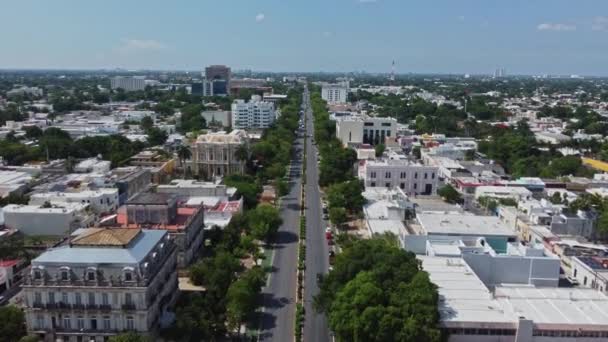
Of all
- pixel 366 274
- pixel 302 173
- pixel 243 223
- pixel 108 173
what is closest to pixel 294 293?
pixel 366 274

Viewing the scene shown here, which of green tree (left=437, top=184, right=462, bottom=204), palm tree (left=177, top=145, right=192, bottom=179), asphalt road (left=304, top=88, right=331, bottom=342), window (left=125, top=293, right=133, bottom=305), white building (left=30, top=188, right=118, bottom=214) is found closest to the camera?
window (left=125, top=293, right=133, bottom=305)

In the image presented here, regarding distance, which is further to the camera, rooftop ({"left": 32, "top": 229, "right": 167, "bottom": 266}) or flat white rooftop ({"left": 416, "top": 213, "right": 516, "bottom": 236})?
flat white rooftop ({"left": 416, "top": 213, "right": 516, "bottom": 236})

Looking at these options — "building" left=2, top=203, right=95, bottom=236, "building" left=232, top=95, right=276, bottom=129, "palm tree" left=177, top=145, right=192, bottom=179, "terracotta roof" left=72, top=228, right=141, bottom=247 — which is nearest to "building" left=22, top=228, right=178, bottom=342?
"terracotta roof" left=72, top=228, right=141, bottom=247

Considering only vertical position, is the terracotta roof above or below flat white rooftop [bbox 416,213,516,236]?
above

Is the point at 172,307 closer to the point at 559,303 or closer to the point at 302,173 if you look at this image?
the point at 559,303

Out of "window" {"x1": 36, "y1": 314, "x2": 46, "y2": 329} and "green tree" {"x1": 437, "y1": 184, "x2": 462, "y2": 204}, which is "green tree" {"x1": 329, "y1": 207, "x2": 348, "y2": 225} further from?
"window" {"x1": 36, "y1": 314, "x2": 46, "y2": 329}

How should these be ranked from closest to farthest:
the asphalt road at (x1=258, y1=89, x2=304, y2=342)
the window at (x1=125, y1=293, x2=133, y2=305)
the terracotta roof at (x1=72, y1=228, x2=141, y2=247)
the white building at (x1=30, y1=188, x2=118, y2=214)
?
the window at (x1=125, y1=293, x2=133, y2=305)
the terracotta roof at (x1=72, y1=228, x2=141, y2=247)
the asphalt road at (x1=258, y1=89, x2=304, y2=342)
the white building at (x1=30, y1=188, x2=118, y2=214)

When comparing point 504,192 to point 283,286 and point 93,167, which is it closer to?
point 283,286
